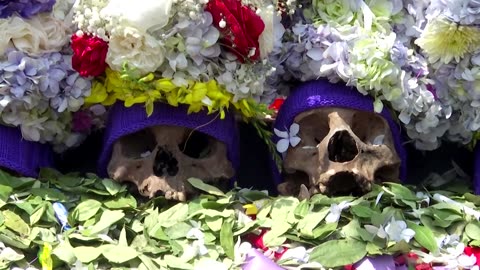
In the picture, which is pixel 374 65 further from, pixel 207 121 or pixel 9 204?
pixel 9 204

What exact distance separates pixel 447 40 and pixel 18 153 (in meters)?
0.62

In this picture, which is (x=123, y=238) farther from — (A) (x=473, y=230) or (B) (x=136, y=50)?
(A) (x=473, y=230)

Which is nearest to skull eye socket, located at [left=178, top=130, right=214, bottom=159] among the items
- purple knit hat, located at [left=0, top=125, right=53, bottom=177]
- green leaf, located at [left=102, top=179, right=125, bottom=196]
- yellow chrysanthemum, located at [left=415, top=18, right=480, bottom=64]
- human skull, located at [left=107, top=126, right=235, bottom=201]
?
human skull, located at [left=107, top=126, right=235, bottom=201]

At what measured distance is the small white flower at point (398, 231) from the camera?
1084mm

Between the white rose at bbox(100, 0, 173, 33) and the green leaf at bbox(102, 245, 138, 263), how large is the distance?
0.28m

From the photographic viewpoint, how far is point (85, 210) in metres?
1.16

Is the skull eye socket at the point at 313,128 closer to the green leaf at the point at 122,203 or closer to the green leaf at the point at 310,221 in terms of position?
the green leaf at the point at 310,221

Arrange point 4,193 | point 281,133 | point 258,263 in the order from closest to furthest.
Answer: point 258,263
point 4,193
point 281,133

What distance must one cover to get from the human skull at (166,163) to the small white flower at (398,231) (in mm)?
255

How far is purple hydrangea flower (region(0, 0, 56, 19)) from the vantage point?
1.20 metres

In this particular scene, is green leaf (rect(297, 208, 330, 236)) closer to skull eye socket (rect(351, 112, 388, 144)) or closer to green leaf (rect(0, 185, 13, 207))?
skull eye socket (rect(351, 112, 388, 144))

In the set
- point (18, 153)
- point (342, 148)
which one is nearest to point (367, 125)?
point (342, 148)

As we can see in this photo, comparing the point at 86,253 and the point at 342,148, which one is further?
the point at 342,148

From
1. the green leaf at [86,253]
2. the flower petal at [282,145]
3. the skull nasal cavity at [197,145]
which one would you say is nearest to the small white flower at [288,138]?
the flower petal at [282,145]
